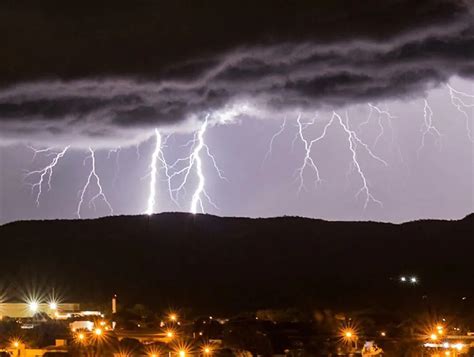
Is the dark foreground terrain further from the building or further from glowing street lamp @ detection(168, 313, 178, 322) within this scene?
glowing street lamp @ detection(168, 313, 178, 322)

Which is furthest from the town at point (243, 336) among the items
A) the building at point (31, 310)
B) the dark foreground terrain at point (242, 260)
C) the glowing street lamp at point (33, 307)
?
the dark foreground terrain at point (242, 260)

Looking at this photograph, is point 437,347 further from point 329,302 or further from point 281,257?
point 281,257

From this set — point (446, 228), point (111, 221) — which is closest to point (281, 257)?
point (446, 228)

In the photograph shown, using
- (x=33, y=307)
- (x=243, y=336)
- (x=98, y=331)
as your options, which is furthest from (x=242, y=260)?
(x=243, y=336)

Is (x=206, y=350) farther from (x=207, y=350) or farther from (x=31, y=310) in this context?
(x=31, y=310)

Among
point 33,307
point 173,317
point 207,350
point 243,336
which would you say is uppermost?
point 33,307

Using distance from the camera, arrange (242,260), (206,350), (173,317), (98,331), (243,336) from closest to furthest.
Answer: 1. (206,350)
2. (243,336)
3. (98,331)
4. (173,317)
5. (242,260)

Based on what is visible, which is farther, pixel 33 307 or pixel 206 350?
pixel 33 307

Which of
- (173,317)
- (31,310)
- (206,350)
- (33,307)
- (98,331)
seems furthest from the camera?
(33,307)
